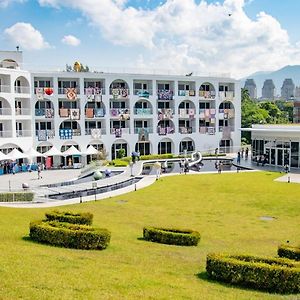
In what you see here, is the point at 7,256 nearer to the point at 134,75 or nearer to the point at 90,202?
the point at 90,202

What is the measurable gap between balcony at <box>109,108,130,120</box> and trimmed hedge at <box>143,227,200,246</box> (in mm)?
42201

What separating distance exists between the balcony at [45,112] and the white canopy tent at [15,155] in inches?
300

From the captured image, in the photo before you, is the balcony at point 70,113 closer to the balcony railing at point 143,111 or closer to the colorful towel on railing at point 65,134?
the colorful towel on railing at point 65,134

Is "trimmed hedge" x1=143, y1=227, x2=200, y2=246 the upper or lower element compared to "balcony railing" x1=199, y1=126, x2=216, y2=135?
lower

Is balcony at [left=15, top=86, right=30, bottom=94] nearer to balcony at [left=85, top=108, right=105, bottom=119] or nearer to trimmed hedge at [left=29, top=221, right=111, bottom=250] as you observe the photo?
balcony at [left=85, top=108, right=105, bottom=119]

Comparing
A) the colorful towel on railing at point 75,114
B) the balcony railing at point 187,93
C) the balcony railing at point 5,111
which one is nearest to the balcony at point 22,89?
the balcony railing at point 5,111

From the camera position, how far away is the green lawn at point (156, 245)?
11.8 meters

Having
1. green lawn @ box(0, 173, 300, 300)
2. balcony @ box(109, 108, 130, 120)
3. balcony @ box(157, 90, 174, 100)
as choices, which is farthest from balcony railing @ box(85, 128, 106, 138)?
green lawn @ box(0, 173, 300, 300)

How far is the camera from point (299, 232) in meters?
22.9

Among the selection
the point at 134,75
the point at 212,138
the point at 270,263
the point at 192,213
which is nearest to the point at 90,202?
the point at 192,213

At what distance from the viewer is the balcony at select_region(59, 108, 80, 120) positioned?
57781 mm

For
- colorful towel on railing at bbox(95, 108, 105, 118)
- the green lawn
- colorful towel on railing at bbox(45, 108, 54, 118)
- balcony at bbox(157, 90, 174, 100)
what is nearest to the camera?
the green lawn

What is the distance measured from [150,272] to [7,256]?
4.31m

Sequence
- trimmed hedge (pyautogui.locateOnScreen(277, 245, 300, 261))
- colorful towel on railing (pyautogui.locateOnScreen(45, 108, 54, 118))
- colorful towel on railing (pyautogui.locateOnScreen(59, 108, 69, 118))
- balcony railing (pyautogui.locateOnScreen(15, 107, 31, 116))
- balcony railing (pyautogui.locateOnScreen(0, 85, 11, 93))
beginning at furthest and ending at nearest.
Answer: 1. colorful towel on railing (pyautogui.locateOnScreen(59, 108, 69, 118))
2. colorful towel on railing (pyautogui.locateOnScreen(45, 108, 54, 118))
3. balcony railing (pyautogui.locateOnScreen(15, 107, 31, 116))
4. balcony railing (pyautogui.locateOnScreen(0, 85, 11, 93))
5. trimmed hedge (pyautogui.locateOnScreen(277, 245, 300, 261))
